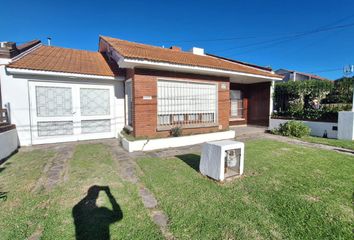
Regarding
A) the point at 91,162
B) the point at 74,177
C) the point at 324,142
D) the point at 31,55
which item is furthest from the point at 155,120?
the point at 324,142

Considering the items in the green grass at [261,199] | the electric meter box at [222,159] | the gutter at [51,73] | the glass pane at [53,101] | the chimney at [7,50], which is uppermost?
the chimney at [7,50]

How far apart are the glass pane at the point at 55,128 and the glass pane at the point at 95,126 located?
57 centimetres

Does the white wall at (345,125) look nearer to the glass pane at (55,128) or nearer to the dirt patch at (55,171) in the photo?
the dirt patch at (55,171)

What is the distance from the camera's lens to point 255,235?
2445 millimetres

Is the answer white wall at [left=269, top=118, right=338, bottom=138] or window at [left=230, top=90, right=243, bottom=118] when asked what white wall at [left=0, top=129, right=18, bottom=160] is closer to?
window at [left=230, top=90, right=243, bottom=118]

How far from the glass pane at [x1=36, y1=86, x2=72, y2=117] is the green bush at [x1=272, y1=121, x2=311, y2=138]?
36.3 feet

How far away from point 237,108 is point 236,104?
31 cm

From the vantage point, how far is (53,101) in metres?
7.79

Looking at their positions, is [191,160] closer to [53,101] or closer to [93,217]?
[93,217]

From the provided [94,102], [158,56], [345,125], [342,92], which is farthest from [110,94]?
[342,92]

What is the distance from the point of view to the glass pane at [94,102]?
27.4 ft

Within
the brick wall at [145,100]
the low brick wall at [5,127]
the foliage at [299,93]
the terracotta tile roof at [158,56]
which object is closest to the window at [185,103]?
the brick wall at [145,100]

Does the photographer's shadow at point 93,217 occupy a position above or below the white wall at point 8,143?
below

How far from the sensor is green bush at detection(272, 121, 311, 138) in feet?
30.4
